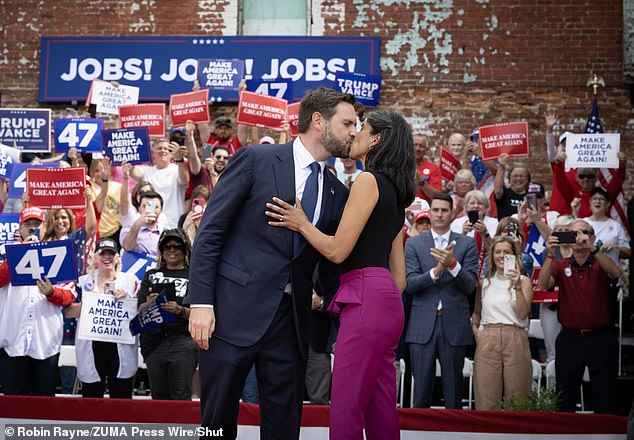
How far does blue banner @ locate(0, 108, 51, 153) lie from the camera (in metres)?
9.73

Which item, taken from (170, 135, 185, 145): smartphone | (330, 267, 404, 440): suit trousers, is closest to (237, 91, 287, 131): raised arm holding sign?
(170, 135, 185, 145): smartphone

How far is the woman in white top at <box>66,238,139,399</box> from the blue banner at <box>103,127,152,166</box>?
1476mm

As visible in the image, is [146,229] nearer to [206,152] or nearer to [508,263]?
[206,152]

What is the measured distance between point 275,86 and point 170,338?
417cm

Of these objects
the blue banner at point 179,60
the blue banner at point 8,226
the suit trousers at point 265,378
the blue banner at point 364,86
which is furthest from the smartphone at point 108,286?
the blue banner at point 179,60

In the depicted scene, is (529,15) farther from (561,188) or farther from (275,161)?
(275,161)

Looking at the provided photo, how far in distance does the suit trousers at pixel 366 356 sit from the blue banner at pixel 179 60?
27.9 feet

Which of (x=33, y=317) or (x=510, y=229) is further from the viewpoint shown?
(x=510, y=229)

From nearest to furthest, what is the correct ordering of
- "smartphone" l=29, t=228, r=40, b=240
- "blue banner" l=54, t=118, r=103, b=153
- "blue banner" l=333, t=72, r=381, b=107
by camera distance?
1. "smartphone" l=29, t=228, r=40, b=240
2. "blue banner" l=54, t=118, r=103, b=153
3. "blue banner" l=333, t=72, r=381, b=107

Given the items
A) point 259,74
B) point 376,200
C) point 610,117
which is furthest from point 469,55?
point 376,200

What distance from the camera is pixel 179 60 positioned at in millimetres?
12969

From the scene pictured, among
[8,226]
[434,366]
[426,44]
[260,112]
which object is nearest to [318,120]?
[434,366]

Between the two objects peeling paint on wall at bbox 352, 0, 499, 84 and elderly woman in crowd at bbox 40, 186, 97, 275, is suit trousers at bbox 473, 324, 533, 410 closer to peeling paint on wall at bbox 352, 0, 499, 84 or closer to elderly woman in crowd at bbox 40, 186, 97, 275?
elderly woman in crowd at bbox 40, 186, 97, 275

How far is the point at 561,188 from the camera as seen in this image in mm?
9578
